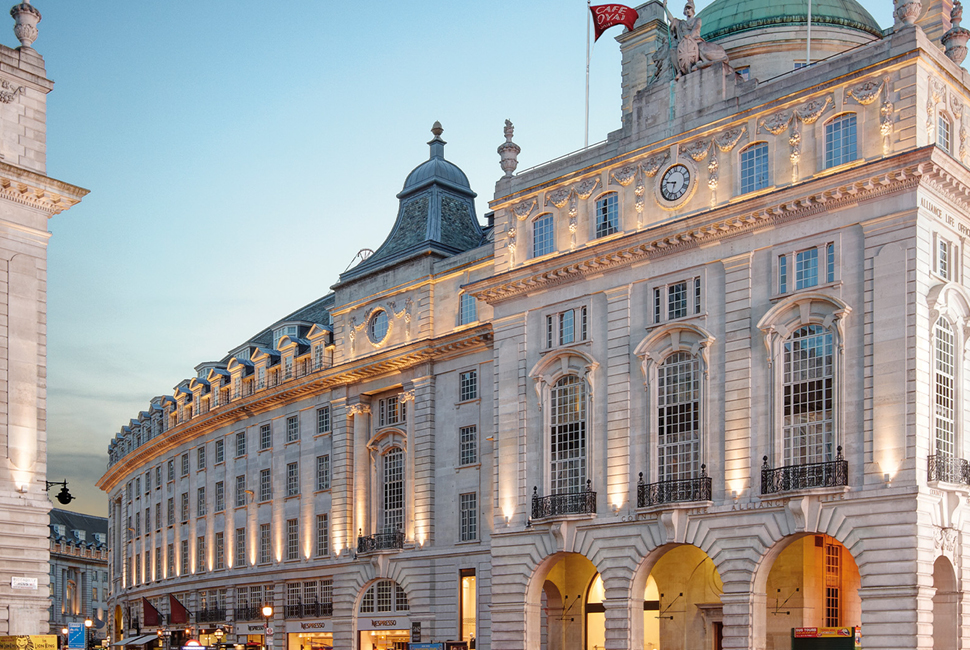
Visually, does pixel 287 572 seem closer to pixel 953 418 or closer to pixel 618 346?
pixel 618 346

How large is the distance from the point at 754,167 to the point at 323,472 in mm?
30637

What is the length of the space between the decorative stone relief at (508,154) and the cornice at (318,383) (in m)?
6.82

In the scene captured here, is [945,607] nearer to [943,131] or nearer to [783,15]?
[943,131]

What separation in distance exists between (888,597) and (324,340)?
117ft

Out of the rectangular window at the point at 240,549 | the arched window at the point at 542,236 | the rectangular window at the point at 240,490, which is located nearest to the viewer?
the arched window at the point at 542,236

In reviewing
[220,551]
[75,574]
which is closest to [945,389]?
[220,551]

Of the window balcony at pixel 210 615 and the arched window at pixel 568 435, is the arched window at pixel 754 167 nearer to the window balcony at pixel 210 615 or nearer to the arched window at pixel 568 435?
the arched window at pixel 568 435

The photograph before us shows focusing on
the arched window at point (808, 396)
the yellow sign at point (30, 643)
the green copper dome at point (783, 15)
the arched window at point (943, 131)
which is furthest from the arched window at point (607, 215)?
the yellow sign at point (30, 643)

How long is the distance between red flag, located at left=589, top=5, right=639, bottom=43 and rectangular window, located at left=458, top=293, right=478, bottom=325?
13.9m

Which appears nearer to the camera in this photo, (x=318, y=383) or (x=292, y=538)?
(x=318, y=383)

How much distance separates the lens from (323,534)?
Result: 63.2m

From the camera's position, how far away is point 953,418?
127ft

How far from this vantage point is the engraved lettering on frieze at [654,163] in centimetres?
4482

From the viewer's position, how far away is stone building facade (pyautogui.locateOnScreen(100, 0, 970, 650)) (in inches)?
1487
